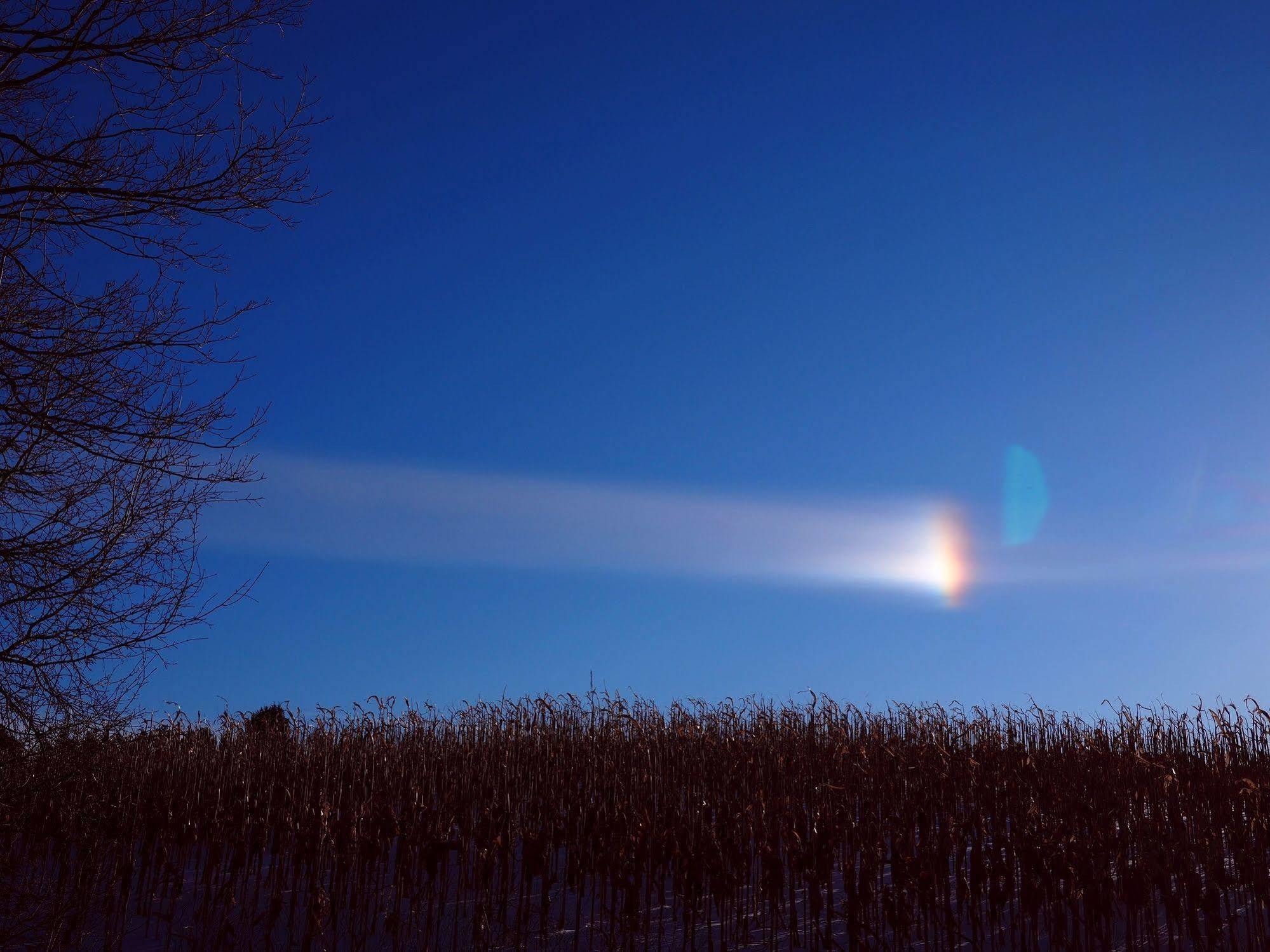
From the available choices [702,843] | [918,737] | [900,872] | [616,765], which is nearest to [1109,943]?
[900,872]

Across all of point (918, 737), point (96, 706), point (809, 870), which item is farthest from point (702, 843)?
point (918, 737)

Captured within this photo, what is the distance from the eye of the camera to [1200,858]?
8.35 metres

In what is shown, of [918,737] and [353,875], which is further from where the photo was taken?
[918,737]

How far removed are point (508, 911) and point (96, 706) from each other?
4.05 meters

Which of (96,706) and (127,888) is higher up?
(96,706)

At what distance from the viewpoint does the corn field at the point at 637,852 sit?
750 cm

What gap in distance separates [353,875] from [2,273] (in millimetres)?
6315

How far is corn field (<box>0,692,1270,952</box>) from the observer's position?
750 cm

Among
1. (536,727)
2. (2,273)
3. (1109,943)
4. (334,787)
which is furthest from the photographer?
(536,727)

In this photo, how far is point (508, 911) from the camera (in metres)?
8.29

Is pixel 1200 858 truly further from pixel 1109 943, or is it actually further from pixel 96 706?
pixel 96 706

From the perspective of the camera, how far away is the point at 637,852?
8125 millimetres

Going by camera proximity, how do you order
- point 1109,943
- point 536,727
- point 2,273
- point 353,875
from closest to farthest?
point 1109,943
point 2,273
point 353,875
point 536,727

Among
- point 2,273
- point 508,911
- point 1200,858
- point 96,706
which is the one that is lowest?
point 508,911
